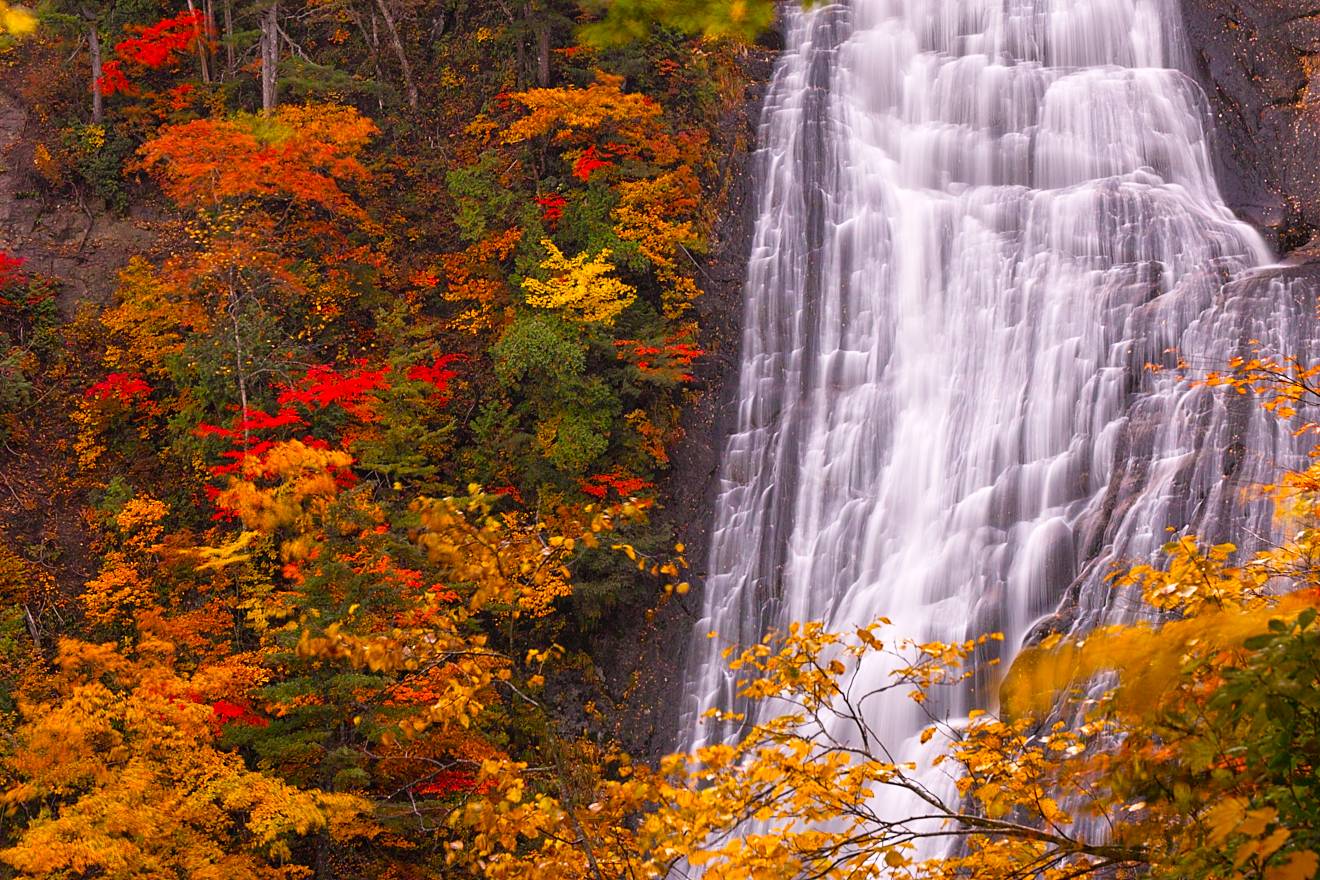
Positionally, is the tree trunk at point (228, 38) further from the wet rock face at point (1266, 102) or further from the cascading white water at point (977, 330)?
the wet rock face at point (1266, 102)

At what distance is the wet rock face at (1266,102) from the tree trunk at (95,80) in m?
19.6

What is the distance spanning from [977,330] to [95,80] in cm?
1680

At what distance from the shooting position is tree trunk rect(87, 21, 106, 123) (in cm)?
2061

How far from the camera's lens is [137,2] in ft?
71.9

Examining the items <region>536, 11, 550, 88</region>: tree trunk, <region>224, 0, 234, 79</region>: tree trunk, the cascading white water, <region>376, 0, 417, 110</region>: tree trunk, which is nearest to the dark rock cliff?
the cascading white water

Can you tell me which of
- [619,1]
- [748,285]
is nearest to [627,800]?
[619,1]

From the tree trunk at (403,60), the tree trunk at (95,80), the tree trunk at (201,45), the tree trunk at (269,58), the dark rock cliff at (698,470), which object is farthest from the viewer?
the tree trunk at (403,60)

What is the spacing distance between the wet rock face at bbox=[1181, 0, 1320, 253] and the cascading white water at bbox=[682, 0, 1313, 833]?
405 mm

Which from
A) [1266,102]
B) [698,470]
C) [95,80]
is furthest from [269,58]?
[1266,102]

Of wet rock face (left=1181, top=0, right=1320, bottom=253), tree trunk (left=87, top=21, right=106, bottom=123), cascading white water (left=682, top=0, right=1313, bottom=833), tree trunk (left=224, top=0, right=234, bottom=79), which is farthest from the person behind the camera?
tree trunk (left=87, top=21, right=106, bottom=123)

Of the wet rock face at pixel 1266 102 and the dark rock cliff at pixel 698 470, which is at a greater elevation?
the wet rock face at pixel 1266 102

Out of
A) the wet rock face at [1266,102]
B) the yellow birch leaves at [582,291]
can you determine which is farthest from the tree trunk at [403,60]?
the wet rock face at [1266,102]

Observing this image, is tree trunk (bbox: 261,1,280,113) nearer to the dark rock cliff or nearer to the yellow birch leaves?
the yellow birch leaves

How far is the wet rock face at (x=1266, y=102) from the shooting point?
17.0 m
